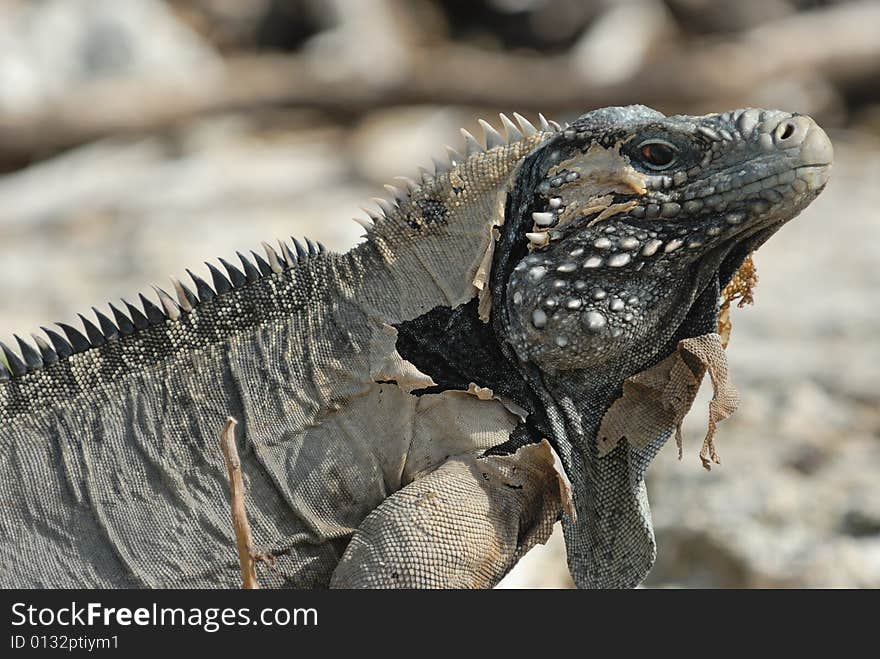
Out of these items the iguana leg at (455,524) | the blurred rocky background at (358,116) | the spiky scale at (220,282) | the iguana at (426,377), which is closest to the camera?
the iguana leg at (455,524)

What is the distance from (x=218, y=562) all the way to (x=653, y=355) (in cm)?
168

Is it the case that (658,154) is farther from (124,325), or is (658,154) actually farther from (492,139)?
(124,325)

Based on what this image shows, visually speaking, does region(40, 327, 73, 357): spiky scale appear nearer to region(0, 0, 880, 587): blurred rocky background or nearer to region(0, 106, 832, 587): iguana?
region(0, 106, 832, 587): iguana

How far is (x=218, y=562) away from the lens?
4277 millimetres

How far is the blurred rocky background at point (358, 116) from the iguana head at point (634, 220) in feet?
13.1

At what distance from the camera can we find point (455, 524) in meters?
4.11

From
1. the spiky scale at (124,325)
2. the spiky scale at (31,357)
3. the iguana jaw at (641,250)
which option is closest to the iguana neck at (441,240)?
the iguana jaw at (641,250)

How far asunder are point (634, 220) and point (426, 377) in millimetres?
895

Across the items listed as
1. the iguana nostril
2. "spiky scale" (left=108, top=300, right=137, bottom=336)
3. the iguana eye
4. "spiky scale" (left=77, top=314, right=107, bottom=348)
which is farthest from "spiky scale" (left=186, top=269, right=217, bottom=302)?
the iguana nostril

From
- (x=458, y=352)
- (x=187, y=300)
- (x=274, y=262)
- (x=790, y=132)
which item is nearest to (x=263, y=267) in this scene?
(x=274, y=262)

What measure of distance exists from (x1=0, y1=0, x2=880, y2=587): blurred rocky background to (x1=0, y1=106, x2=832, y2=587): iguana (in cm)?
384

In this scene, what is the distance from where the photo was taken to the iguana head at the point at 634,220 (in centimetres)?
411

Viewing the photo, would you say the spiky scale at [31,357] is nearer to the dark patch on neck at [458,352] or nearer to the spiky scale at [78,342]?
the spiky scale at [78,342]

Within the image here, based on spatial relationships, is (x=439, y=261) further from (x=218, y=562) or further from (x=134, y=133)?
(x=134, y=133)
